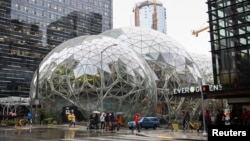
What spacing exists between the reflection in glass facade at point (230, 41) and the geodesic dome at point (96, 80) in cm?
1198

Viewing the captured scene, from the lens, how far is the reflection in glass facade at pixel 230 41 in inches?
1228

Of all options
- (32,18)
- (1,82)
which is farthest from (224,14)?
(32,18)

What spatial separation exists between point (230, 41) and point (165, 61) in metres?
21.4

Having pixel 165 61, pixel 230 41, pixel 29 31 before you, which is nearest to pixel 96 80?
pixel 230 41

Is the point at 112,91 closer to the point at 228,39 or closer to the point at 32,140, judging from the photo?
the point at 228,39

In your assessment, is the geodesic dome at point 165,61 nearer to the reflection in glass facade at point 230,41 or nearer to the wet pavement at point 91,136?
the reflection in glass facade at point 230,41

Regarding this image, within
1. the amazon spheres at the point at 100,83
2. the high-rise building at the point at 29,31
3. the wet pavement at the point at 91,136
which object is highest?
the high-rise building at the point at 29,31

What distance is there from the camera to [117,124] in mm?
31156

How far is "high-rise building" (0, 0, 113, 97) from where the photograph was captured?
405 ft

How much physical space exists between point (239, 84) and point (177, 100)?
2071 cm

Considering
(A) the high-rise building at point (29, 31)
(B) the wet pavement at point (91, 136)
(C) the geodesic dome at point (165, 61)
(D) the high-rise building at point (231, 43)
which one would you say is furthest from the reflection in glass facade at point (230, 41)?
(A) the high-rise building at point (29, 31)

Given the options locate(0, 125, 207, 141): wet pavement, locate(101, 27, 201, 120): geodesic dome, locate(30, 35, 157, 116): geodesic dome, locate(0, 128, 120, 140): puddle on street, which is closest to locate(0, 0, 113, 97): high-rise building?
locate(101, 27, 201, 120): geodesic dome

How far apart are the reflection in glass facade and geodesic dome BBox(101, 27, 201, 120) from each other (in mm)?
17635

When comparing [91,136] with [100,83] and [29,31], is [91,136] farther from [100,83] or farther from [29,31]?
[29,31]
